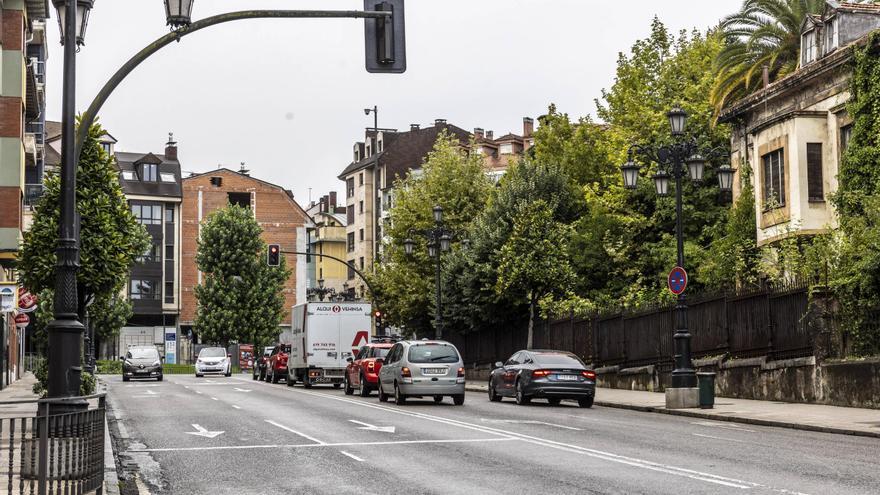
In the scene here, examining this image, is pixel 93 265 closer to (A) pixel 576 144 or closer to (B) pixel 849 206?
(B) pixel 849 206

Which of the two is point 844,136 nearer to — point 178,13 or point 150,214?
point 178,13

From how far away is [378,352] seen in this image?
33.9 metres

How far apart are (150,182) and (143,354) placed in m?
46.6

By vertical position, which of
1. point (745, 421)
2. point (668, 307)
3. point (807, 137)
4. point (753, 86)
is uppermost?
point (753, 86)

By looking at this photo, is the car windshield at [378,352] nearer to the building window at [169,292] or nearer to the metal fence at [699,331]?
the metal fence at [699,331]

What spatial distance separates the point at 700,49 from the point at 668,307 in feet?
72.1

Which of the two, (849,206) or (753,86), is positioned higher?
(753,86)

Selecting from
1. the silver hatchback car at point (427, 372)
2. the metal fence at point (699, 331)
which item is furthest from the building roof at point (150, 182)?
the silver hatchback car at point (427, 372)

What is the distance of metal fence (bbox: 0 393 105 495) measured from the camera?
869 cm

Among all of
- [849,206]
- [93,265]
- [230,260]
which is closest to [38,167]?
[93,265]

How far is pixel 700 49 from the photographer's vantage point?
52.1 meters

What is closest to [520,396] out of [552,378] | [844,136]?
[552,378]

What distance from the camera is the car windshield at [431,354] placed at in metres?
28.0

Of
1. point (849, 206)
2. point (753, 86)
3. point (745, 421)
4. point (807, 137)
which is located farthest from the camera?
point (753, 86)
